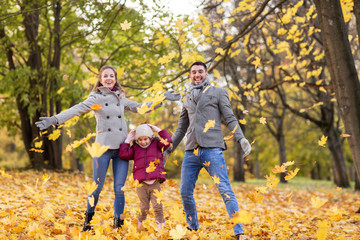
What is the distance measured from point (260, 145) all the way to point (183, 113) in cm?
2290

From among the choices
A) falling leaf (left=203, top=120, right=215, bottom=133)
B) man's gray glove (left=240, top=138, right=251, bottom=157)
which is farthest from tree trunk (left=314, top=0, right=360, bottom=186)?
falling leaf (left=203, top=120, right=215, bottom=133)

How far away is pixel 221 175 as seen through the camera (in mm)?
3531

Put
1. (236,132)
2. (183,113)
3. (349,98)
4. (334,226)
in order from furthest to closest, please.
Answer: (334,226) → (349,98) → (183,113) → (236,132)

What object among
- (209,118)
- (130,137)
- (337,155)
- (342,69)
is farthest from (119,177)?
(337,155)

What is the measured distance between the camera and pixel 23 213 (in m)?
4.51

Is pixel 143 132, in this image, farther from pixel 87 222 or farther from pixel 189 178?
pixel 87 222

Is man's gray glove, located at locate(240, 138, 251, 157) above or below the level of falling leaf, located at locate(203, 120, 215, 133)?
below

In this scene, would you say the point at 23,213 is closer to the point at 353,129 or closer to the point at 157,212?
the point at 157,212

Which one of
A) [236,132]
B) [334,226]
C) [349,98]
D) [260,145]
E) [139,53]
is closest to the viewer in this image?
[236,132]

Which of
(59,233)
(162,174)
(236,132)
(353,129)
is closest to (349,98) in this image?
(353,129)

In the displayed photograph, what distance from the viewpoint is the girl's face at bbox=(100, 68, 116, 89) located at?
392 cm

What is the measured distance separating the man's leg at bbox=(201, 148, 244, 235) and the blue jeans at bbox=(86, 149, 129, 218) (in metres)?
0.93

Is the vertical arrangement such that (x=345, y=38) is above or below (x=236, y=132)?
above

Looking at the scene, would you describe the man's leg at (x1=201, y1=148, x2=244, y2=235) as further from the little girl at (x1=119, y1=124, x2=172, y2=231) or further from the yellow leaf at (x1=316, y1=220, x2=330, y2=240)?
the yellow leaf at (x1=316, y1=220, x2=330, y2=240)
